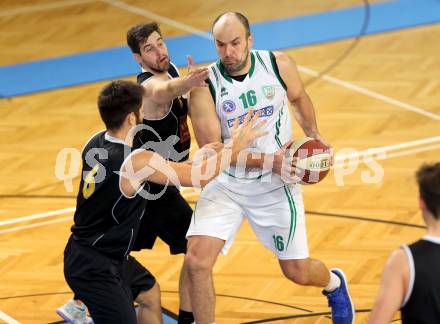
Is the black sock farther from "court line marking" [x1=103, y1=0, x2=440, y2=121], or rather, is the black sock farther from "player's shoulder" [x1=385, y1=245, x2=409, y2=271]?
"court line marking" [x1=103, y1=0, x2=440, y2=121]

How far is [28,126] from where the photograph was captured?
10633 millimetres

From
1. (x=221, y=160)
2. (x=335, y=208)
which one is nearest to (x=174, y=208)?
(x=221, y=160)

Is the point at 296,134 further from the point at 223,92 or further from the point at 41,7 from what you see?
the point at 41,7

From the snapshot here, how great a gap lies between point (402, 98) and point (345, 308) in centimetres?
480

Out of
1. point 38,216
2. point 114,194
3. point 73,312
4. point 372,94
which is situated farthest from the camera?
point 372,94

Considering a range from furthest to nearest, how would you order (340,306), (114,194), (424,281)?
(340,306) → (114,194) → (424,281)

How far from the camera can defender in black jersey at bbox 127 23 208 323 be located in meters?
6.29

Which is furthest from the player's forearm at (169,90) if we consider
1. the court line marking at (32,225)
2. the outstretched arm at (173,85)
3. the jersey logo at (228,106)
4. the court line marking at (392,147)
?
the court line marking at (392,147)

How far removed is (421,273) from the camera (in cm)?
415

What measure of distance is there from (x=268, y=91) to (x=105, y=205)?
1227 millimetres

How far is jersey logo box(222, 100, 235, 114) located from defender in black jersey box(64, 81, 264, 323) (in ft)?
0.84

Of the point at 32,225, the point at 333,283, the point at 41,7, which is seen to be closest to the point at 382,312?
the point at 333,283

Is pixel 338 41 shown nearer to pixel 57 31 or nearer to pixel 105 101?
pixel 57 31

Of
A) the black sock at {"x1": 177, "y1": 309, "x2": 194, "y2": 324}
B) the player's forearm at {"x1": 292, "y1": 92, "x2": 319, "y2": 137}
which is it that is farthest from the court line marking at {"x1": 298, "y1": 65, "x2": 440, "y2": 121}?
the black sock at {"x1": 177, "y1": 309, "x2": 194, "y2": 324}
